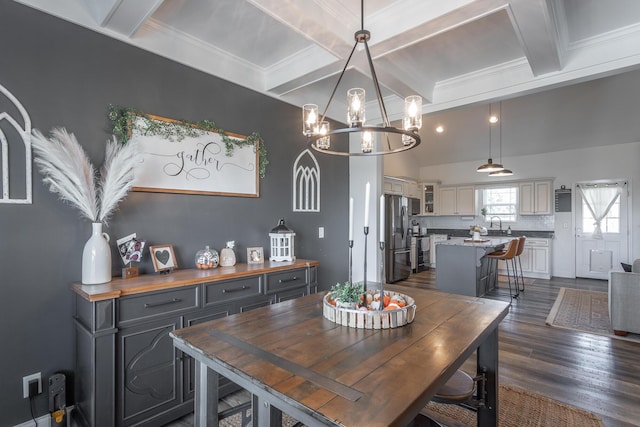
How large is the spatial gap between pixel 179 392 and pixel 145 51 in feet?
7.70

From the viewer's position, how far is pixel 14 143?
1.76m

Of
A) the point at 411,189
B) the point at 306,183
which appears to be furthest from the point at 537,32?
the point at 411,189

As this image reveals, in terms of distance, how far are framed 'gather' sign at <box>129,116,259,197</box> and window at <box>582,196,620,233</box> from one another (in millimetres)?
7020

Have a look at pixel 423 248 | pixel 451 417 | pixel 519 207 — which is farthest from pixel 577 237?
pixel 451 417

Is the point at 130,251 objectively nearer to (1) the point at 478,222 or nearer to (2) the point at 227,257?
(2) the point at 227,257

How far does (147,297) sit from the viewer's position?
6.02ft

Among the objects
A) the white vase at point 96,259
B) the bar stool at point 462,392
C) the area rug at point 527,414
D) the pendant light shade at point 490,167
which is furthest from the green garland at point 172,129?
the pendant light shade at point 490,167

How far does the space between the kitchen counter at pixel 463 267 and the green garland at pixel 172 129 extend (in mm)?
3270

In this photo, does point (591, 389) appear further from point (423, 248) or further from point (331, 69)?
point (423, 248)

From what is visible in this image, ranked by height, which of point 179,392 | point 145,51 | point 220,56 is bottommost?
point 179,392

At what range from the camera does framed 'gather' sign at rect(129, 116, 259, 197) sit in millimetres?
2270

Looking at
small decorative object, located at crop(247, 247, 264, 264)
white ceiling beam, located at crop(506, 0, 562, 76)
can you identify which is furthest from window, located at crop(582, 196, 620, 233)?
small decorative object, located at crop(247, 247, 264, 264)

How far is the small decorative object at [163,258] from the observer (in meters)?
2.21

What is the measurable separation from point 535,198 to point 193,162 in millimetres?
7136
